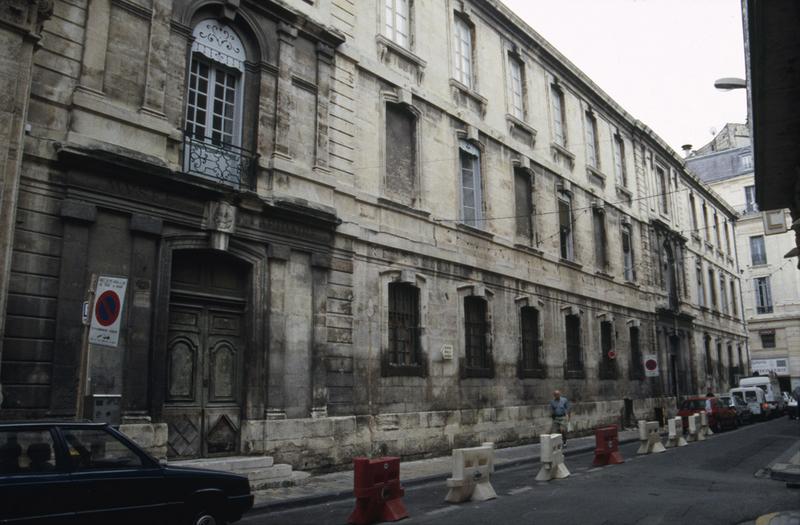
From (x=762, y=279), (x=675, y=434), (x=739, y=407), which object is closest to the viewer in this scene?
(x=675, y=434)

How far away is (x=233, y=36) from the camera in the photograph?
12688 millimetres

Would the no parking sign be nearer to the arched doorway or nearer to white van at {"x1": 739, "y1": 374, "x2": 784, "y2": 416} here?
the arched doorway

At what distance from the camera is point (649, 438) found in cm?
1675

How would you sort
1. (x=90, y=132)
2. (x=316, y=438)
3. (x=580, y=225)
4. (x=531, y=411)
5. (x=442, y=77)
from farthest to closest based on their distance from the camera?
1. (x=580, y=225)
2. (x=531, y=411)
3. (x=442, y=77)
4. (x=316, y=438)
5. (x=90, y=132)

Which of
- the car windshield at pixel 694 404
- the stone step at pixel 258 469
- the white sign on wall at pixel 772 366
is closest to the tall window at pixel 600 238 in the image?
the car windshield at pixel 694 404

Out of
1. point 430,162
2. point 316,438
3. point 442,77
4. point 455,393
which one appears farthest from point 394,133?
point 316,438

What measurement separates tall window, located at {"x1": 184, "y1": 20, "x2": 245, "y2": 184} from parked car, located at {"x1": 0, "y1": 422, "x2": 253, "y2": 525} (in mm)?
6034

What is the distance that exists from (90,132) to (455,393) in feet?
33.6

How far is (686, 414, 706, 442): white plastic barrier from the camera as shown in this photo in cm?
2028

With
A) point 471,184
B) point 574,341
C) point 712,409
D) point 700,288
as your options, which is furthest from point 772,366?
point 471,184

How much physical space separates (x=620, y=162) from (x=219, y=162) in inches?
846

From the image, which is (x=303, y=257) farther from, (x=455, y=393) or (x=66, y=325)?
(x=455, y=393)

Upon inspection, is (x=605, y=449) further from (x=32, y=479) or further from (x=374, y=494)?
(x=32, y=479)

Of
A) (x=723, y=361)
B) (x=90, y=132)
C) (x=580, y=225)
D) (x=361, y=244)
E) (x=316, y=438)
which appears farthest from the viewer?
(x=723, y=361)
